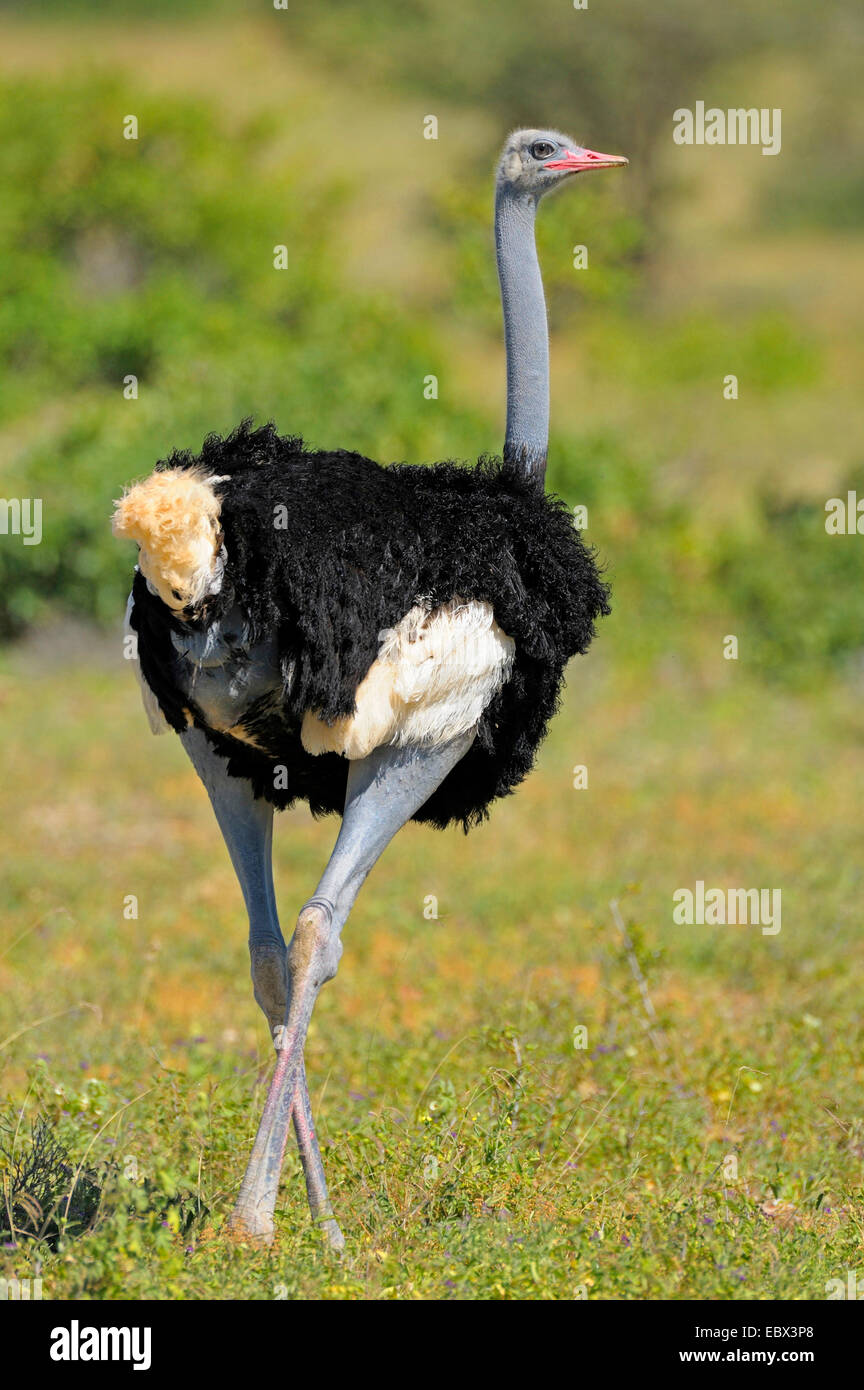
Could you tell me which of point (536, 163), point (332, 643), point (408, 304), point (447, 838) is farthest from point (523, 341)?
point (408, 304)

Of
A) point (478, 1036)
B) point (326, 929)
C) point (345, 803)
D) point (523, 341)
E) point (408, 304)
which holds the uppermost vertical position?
point (408, 304)

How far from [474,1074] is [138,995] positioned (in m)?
1.58

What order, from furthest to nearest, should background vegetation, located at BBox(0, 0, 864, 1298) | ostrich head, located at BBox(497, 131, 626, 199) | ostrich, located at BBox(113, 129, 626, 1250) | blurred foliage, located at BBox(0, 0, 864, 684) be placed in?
blurred foliage, located at BBox(0, 0, 864, 684)
ostrich head, located at BBox(497, 131, 626, 199)
background vegetation, located at BBox(0, 0, 864, 1298)
ostrich, located at BBox(113, 129, 626, 1250)

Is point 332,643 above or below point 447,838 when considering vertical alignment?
above

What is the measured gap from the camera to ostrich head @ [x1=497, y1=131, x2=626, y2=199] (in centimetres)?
453

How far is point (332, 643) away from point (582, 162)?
162cm

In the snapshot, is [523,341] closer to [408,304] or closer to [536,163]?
[536,163]

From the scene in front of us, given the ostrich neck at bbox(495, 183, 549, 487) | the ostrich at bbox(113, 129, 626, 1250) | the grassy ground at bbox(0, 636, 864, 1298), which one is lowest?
the grassy ground at bbox(0, 636, 864, 1298)

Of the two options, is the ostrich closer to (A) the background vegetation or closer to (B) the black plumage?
(B) the black plumage

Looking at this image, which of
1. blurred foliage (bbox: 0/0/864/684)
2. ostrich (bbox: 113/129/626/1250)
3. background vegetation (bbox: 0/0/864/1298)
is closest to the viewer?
ostrich (bbox: 113/129/626/1250)

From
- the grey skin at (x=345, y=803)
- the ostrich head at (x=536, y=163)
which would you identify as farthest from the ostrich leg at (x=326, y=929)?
the ostrich head at (x=536, y=163)

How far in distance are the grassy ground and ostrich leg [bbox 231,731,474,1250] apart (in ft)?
0.33

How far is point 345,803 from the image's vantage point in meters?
4.09

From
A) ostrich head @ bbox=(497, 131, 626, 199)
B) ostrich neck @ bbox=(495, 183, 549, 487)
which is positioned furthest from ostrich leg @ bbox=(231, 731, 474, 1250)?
ostrich head @ bbox=(497, 131, 626, 199)
